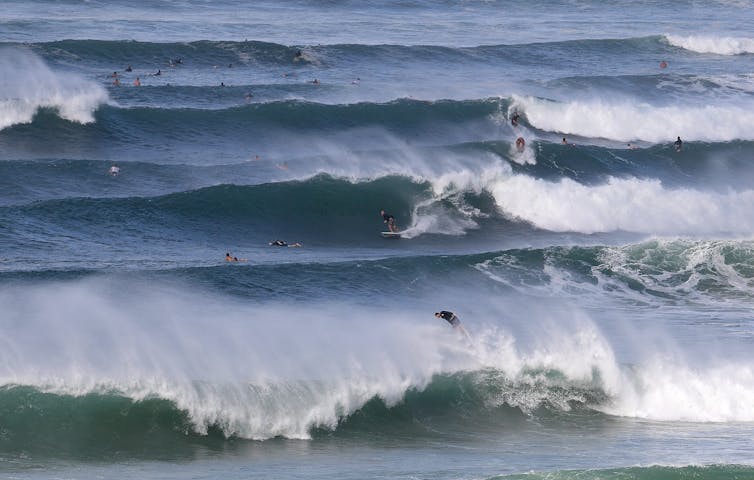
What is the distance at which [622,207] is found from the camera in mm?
31266

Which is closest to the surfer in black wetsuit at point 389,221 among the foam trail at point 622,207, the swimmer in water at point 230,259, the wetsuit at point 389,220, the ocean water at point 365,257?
the wetsuit at point 389,220

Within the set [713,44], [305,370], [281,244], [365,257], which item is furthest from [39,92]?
[713,44]

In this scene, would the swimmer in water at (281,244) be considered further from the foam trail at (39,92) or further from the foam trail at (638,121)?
the foam trail at (638,121)

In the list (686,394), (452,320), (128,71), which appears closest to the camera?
(686,394)

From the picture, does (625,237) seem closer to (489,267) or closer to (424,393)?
(489,267)

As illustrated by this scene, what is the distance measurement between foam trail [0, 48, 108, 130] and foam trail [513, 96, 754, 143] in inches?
573

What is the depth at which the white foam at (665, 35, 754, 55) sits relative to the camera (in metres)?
56.2

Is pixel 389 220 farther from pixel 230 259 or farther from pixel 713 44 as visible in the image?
pixel 713 44

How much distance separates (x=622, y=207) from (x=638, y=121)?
11348 millimetres

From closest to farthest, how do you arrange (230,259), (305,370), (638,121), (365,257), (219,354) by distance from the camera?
(305,370), (219,354), (230,259), (365,257), (638,121)

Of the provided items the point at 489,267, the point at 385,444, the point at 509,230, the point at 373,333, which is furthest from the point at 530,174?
the point at 385,444

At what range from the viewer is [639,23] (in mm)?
62094

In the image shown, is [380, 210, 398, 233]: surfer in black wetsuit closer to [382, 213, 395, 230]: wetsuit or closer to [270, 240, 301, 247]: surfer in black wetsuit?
[382, 213, 395, 230]: wetsuit

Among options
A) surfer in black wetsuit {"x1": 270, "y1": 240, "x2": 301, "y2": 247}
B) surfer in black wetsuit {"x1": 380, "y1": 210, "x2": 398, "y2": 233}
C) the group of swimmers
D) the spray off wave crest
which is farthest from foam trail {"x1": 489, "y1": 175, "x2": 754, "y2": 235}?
the group of swimmers
